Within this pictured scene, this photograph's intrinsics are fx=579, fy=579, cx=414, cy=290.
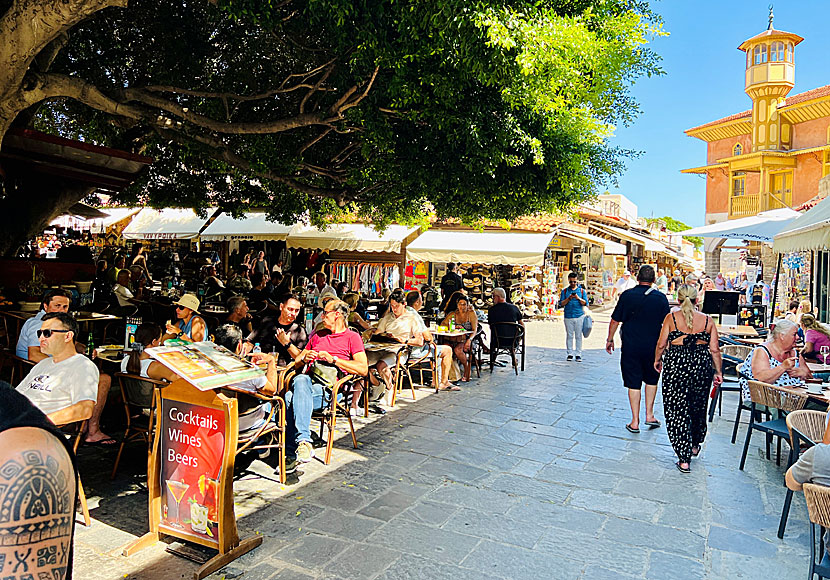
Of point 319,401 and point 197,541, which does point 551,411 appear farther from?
point 197,541

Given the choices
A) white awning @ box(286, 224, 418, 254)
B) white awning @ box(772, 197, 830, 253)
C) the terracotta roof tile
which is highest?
the terracotta roof tile

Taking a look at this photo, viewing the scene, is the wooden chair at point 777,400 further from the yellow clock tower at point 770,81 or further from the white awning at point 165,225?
the yellow clock tower at point 770,81

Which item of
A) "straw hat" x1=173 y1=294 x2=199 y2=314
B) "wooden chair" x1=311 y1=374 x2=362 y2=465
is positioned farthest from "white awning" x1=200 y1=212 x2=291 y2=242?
"wooden chair" x1=311 y1=374 x2=362 y2=465

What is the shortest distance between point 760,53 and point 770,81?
164cm

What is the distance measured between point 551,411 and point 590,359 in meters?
4.77

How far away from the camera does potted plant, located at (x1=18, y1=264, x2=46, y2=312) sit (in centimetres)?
764

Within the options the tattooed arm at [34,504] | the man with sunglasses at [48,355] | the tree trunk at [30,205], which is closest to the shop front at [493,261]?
the tree trunk at [30,205]

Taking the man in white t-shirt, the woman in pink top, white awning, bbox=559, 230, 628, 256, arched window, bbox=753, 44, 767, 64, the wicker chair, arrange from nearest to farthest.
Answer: the man in white t-shirt
the woman in pink top
the wicker chair
white awning, bbox=559, 230, 628, 256
arched window, bbox=753, 44, 767, 64

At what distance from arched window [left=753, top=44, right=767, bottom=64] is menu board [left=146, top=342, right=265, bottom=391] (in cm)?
3479

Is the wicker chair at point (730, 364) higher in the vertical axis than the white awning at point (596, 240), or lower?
lower

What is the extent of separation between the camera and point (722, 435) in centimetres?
665

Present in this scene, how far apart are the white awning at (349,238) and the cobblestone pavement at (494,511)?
8.91 meters

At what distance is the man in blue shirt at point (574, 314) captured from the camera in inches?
450

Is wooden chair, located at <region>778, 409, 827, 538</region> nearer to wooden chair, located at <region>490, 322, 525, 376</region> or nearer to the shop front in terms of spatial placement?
wooden chair, located at <region>490, 322, 525, 376</region>
